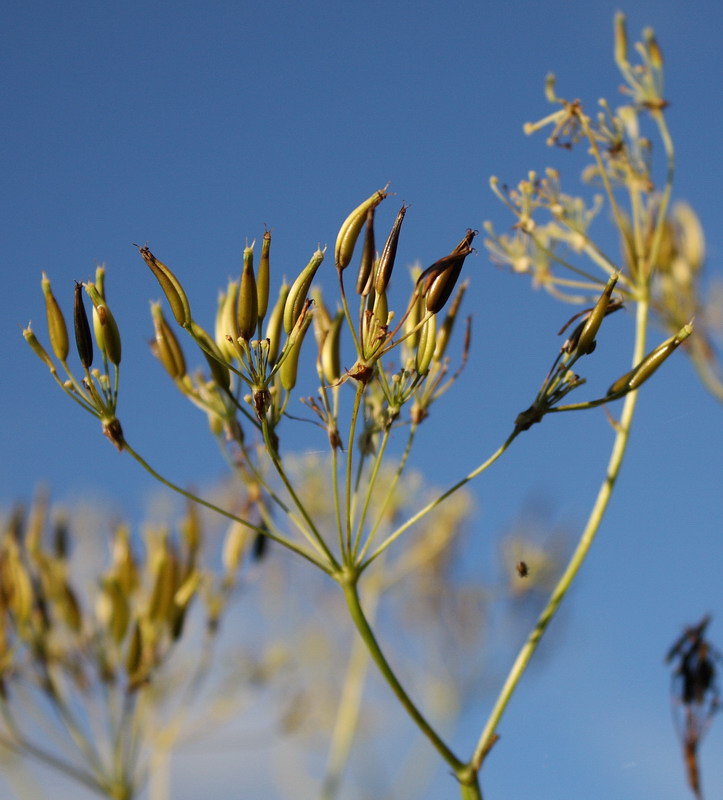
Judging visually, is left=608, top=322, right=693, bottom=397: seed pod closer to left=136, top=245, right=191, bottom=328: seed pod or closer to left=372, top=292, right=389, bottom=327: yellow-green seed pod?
left=372, top=292, right=389, bottom=327: yellow-green seed pod

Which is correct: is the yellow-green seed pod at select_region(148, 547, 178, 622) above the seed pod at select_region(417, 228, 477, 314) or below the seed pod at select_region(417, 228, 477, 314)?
above

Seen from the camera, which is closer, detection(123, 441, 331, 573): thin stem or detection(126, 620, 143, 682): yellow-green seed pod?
detection(123, 441, 331, 573): thin stem

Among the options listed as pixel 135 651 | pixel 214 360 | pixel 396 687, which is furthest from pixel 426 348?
pixel 135 651

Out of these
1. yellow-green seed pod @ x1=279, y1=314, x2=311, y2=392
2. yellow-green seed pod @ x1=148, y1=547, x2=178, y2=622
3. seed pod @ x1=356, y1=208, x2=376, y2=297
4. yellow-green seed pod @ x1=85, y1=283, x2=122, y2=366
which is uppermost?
yellow-green seed pod @ x1=148, y1=547, x2=178, y2=622

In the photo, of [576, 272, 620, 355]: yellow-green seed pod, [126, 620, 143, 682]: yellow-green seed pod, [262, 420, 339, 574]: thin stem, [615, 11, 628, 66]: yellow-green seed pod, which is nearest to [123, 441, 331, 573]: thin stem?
[262, 420, 339, 574]: thin stem

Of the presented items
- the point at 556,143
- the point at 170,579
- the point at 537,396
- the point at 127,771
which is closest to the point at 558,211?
A: the point at 556,143

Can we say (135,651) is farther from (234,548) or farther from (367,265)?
(367,265)

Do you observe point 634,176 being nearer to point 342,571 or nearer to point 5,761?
point 342,571
